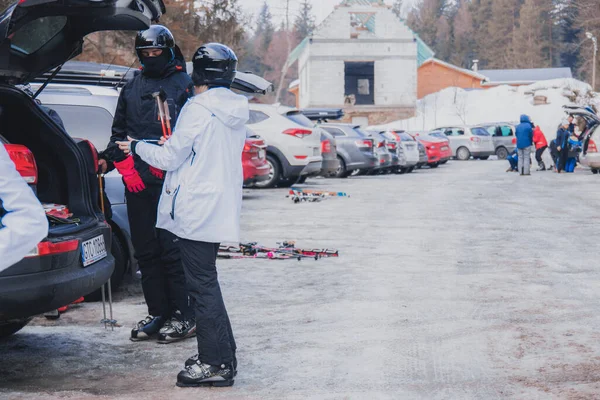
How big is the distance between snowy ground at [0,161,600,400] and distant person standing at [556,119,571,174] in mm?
15999

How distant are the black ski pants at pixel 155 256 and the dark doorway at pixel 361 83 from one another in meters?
62.8

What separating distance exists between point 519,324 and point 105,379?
116 inches

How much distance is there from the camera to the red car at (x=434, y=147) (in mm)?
34125

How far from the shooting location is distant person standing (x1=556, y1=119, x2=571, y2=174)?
2723 centimetres

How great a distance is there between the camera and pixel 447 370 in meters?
5.24

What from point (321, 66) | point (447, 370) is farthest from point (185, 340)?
point (321, 66)

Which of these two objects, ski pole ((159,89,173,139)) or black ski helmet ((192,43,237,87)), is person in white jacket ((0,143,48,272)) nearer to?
black ski helmet ((192,43,237,87))

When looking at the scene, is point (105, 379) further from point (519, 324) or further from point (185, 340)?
point (519, 324)

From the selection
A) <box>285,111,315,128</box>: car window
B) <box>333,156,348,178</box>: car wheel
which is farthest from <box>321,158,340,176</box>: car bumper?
<box>333,156,348,178</box>: car wheel

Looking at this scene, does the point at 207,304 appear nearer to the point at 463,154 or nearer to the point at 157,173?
the point at 157,173

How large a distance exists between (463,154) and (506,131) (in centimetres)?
229

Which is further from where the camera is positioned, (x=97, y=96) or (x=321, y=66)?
(x=321, y=66)

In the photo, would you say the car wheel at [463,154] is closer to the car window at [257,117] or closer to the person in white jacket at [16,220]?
the car window at [257,117]

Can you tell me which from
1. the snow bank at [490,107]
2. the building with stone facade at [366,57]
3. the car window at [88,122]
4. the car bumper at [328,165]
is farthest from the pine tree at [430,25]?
the car window at [88,122]
